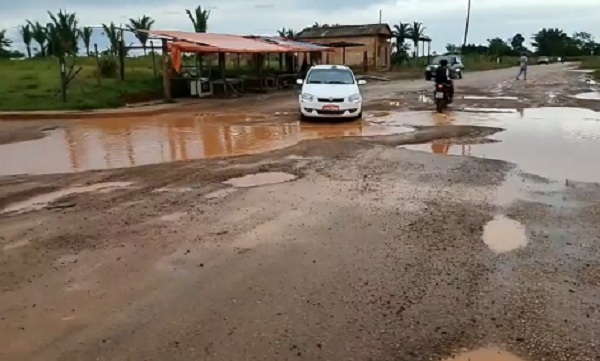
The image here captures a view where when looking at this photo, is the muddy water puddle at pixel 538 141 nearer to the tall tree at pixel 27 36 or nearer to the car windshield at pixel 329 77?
the car windshield at pixel 329 77

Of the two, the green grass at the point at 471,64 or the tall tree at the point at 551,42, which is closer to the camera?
the green grass at the point at 471,64

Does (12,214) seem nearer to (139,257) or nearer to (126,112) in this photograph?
(139,257)

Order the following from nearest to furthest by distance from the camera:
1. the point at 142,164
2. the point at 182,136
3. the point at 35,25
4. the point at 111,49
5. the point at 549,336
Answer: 1. the point at 549,336
2. the point at 142,164
3. the point at 182,136
4. the point at 111,49
5. the point at 35,25

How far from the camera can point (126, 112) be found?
21.1 meters

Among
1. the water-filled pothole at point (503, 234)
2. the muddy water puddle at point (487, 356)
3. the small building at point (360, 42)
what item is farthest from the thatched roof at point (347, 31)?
the muddy water puddle at point (487, 356)

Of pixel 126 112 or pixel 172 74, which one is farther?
pixel 172 74

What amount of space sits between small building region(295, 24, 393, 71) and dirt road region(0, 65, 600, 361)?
43955 mm

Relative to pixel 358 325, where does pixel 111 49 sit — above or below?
above

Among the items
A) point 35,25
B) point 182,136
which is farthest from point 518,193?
point 35,25

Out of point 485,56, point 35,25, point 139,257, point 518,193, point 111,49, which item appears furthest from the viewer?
point 485,56

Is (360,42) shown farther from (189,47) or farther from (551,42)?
(551,42)

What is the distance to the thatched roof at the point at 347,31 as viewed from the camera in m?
53.5

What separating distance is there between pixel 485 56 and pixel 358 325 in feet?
262

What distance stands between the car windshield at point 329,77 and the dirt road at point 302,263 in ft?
27.3
